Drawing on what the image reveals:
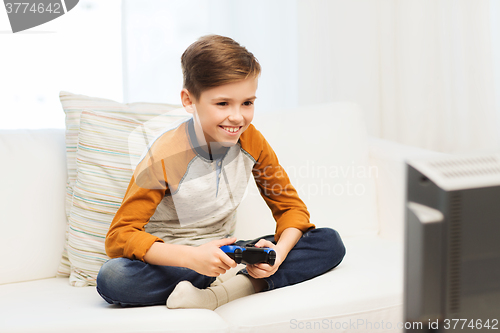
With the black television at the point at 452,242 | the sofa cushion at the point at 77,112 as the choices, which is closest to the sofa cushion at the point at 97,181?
the sofa cushion at the point at 77,112

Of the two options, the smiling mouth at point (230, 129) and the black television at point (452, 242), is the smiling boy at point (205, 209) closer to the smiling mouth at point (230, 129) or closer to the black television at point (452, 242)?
the smiling mouth at point (230, 129)

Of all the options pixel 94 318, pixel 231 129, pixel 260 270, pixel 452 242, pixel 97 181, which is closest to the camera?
pixel 452 242

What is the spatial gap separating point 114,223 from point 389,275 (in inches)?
24.5

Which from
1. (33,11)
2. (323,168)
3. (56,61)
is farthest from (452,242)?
(33,11)

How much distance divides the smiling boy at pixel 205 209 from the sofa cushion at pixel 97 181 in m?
0.14

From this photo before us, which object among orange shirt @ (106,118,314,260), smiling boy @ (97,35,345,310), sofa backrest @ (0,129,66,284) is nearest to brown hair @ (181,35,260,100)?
smiling boy @ (97,35,345,310)

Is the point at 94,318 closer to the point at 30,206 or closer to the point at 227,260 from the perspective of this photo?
the point at 227,260

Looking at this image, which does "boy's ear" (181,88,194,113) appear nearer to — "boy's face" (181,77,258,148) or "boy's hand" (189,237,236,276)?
"boy's face" (181,77,258,148)

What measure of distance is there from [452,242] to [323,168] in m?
1.07

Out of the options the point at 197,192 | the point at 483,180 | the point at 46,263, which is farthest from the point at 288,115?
the point at 483,180

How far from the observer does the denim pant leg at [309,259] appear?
3.32ft

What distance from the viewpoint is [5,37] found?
1.68m

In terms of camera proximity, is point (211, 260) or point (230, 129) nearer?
point (211, 260)

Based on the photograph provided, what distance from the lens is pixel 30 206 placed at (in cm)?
118
